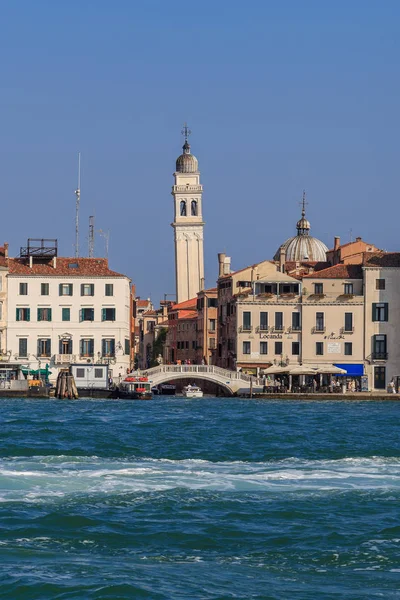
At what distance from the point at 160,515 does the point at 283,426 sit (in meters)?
26.5

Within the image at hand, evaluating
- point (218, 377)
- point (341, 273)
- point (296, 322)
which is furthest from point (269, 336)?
point (341, 273)

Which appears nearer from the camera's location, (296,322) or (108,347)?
(108,347)

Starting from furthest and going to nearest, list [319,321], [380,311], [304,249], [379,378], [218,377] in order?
[304,249] < [319,321] < [380,311] < [379,378] < [218,377]

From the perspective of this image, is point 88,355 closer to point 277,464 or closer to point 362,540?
point 277,464

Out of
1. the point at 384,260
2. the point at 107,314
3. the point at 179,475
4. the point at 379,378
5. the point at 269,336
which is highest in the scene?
the point at 384,260

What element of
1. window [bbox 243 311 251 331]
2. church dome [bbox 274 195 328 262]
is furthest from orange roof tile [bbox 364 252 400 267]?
church dome [bbox 274 195 328 262]

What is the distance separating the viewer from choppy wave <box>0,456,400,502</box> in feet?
88.7

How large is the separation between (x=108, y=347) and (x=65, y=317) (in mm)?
3271

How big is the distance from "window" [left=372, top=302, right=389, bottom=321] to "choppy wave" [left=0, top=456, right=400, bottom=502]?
52384mm

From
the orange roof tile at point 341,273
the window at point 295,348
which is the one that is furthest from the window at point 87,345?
the orange roof tile at point 341,273

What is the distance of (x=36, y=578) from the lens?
17953mm

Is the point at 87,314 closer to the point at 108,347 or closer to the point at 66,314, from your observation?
the point at 66,314

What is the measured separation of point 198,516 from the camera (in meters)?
23.4

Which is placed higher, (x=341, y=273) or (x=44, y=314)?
(x=341, y=273)
